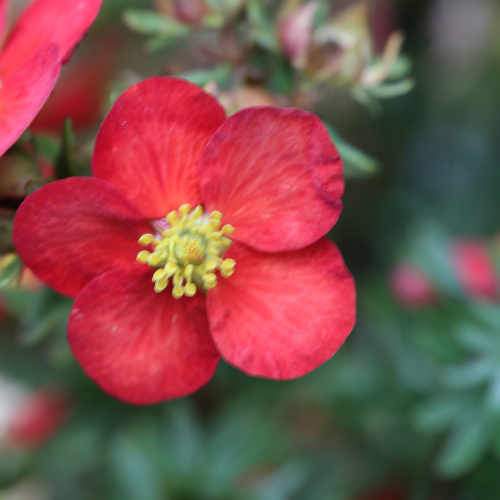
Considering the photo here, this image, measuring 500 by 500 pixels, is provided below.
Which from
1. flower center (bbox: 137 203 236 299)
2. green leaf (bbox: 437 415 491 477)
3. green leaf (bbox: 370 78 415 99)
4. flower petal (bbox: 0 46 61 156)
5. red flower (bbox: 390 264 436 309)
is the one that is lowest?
red flower (bbox: 390 264 436 309)

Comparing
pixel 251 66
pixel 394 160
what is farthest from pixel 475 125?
pixel 251 66

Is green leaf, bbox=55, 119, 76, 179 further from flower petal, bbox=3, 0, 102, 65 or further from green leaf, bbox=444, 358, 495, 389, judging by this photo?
green leaf, bbox=444, 358, 495, 389

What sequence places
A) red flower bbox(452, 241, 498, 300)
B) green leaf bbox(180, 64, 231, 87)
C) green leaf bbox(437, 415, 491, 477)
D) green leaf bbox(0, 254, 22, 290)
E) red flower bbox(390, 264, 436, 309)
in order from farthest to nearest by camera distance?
red flower bbox(390, 264, 436, 309) < red flower bbox(452, 241, 498, 300) < green leaf bbox(437, 415, 491, 477) < green leaf bbox(180, 64, 231, 87) < green leaf bbox(0, 254, 22, 290)

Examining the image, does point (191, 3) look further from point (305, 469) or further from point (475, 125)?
point (475, 125)

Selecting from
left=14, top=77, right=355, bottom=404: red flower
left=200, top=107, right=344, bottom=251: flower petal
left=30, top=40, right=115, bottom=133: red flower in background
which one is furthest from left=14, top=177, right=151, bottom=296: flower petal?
left=30, top=40, right=115, bottom=133: red flower in background

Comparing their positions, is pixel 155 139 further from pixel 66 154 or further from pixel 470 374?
pixel 470 374

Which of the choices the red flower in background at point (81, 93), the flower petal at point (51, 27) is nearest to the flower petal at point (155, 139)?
the flower petal at point (51, 27)

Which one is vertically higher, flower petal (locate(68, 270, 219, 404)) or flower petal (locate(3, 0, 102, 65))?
flower petal (locate(3, 0, 102, 65))
